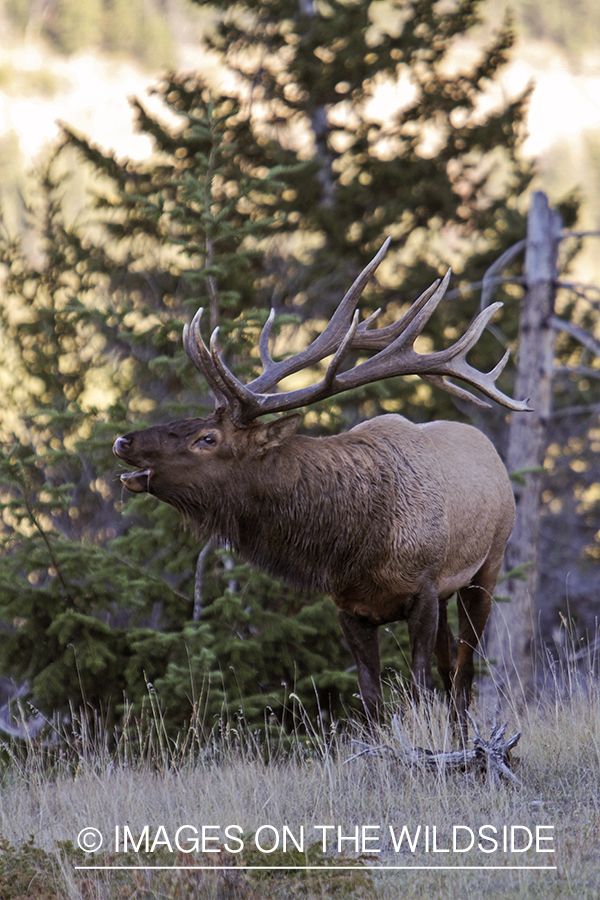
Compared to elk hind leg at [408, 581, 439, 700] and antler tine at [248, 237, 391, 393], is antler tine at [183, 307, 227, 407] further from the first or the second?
elk hind leg at [408, 581, 439, 700]

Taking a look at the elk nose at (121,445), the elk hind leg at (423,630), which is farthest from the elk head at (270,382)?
the elk hind leg at (423,630)

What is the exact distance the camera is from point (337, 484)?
16.8 feet

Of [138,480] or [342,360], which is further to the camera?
[342,360]

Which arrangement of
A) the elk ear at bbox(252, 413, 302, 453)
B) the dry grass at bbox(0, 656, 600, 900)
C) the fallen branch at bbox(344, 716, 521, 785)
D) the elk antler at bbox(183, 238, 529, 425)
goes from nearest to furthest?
the dry grass at bbox(0, 656, 600, 900) → the fallen branch at bbox(344, 716, 521, 785) → the elk antler at bbox(183, 238, 529, 425) → the elk ear at bbox(252, 413, 302, 453)

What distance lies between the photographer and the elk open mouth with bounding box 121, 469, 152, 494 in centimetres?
466

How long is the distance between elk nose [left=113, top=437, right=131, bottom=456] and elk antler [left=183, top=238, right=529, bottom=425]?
54 centimetres

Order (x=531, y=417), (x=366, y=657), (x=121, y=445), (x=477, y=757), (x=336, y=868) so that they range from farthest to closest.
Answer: (x=531, y=417) → (x=366, y=657) → (x=121, y=445) → (x=477, y=757) → (x=336, y=868)

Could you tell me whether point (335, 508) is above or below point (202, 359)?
below

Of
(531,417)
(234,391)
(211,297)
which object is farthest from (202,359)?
(531,417)

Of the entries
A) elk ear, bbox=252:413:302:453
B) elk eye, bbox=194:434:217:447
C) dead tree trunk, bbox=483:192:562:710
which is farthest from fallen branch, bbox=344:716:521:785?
dead tree trunk, bbox=483:192:562:710

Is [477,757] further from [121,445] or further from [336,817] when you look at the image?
[121,445]

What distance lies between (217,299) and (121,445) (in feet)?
7.96

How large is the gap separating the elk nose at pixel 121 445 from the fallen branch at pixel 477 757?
1.86 metres

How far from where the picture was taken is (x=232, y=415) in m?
4.89
